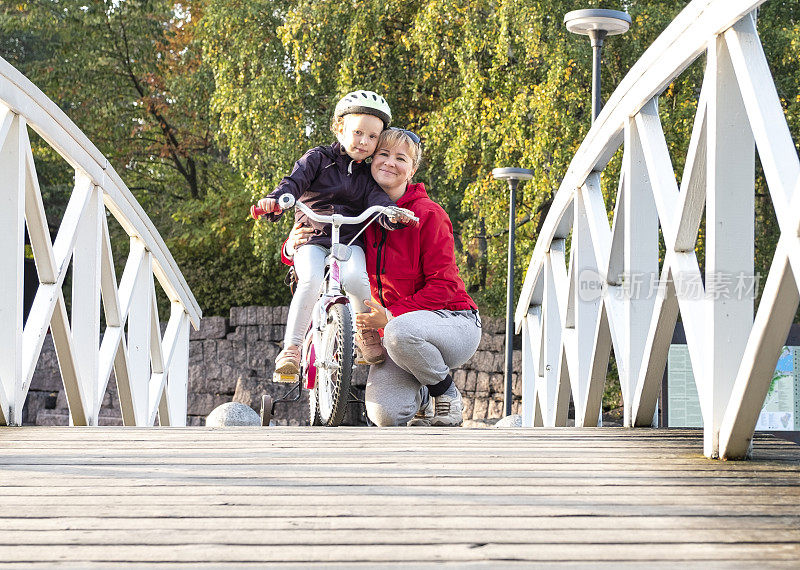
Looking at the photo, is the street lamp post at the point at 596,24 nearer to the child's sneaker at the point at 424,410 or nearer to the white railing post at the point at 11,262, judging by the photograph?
the child's sneaker at the point at 424,410

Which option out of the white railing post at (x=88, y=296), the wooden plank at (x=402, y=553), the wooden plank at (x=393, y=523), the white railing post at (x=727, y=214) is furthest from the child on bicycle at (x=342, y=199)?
the wooden plank at (x=402, y=553)

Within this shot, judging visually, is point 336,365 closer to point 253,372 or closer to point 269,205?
point 269,205

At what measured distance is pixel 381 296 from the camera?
465 centimetres

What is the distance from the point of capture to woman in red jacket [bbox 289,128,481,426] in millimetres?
4426

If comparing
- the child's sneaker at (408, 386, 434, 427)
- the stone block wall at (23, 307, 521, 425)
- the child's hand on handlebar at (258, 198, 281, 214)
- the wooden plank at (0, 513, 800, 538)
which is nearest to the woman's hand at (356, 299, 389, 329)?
the child's sneaker at (408, 386, 434, 427)

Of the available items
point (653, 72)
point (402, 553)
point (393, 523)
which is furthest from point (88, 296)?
point (402, 553)

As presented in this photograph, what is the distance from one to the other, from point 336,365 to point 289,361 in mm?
337

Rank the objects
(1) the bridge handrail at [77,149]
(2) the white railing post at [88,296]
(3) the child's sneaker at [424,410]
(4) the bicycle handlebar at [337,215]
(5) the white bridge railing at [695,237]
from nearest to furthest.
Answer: (5) the white bridge railing at [695,237]
(1) the bridge handrail at [77,149]
(4) the bicycle handlebar at [337,215]
(2) the white railing post at [88,296]
(3) the child's sneaker at [424,410]

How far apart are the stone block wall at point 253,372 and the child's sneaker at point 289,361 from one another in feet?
31.2

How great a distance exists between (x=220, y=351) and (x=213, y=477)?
515 inches

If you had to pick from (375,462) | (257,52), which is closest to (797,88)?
(257,52)

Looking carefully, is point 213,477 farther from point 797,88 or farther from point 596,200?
point 797,88

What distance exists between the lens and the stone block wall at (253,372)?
46.3 ft

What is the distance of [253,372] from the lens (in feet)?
49.4
